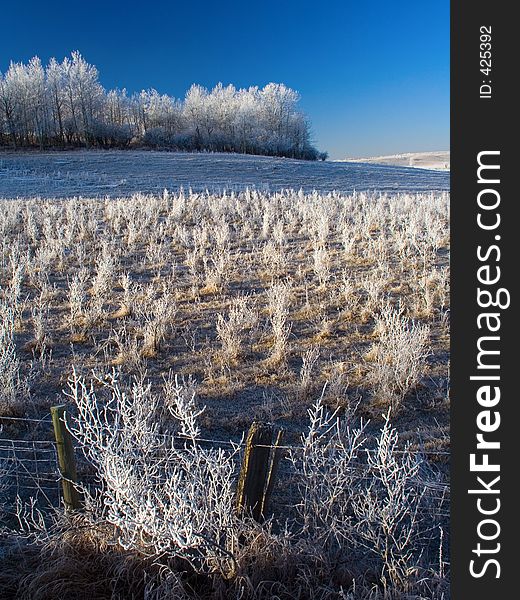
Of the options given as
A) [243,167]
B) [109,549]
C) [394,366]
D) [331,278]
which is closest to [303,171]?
[243,167]

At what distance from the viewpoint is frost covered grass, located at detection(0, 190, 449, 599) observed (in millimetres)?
2705

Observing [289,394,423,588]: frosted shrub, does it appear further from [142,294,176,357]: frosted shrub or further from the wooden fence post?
[142,294,176,357]: frosted shrub

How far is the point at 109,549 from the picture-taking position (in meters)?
2.84

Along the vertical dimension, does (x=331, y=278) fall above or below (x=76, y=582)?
above

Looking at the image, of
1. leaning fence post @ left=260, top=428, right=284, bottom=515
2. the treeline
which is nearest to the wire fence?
leaning fence post @ left=260, top=428, right=284, bottom=515

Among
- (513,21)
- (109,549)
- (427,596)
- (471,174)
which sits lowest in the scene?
(427,596)

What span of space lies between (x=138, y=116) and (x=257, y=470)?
70.7m

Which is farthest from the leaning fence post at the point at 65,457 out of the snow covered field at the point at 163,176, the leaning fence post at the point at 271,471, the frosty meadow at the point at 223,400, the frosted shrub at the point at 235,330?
the snow covered field at the point at 163,176

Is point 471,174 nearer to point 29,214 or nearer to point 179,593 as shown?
point 179,593

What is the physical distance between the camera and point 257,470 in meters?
2.88

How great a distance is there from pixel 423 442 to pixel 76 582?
276cm

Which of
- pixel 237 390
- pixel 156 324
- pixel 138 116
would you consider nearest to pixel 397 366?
pixel 237 390

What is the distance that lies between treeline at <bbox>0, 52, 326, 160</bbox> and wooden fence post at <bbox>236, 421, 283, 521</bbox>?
5708 cm

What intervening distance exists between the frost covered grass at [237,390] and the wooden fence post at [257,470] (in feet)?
0.32
